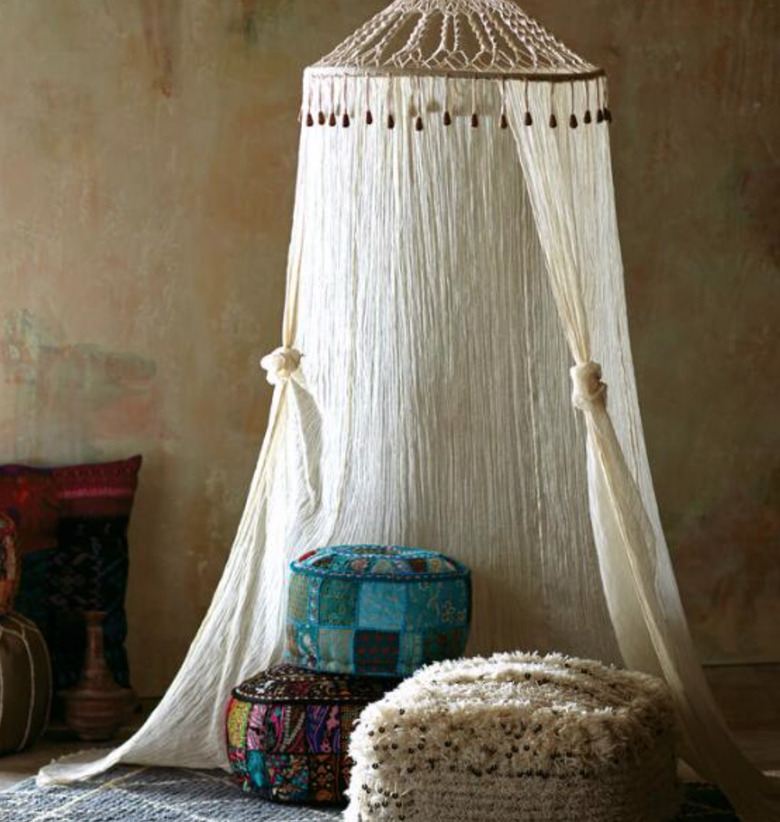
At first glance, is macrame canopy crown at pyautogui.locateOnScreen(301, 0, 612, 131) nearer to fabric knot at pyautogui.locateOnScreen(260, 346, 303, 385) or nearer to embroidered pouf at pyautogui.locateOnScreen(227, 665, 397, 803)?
fabric knot at pyautogui.locateOnScreen(260, 346, 303, 385)

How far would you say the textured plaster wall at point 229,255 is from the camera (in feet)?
16.4

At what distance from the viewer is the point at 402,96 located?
4141mm

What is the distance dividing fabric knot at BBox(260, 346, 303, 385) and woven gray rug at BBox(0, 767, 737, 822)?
1.03 metres

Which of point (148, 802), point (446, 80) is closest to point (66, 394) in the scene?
point (148, 802)

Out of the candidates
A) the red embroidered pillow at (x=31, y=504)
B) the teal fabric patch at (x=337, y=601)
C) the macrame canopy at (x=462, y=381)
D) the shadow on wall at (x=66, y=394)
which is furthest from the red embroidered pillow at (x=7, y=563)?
the teal fabric patch at (x=337, y=601)

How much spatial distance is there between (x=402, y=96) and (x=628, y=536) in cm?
119

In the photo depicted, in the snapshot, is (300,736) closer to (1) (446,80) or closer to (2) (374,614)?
(2) (374,614)

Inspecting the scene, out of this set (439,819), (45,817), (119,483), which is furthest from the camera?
(119,483)

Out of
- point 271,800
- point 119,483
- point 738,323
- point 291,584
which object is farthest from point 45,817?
point 738,323

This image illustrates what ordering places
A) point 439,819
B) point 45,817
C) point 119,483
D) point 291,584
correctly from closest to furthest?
point 439,819, point 45,817, point 291,584, point 119,483

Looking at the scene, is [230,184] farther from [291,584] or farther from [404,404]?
[291,584]

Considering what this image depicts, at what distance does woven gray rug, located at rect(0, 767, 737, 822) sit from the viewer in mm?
4016

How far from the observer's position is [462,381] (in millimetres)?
4434

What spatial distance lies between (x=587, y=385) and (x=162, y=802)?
56.2 inches
